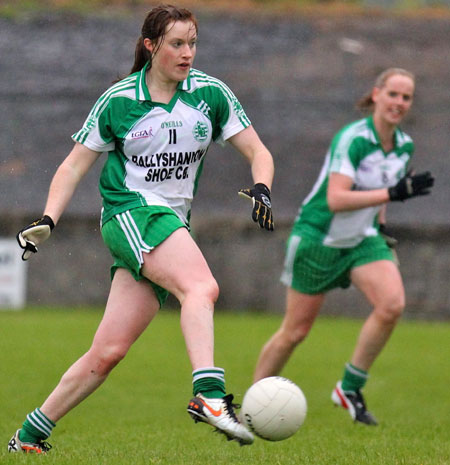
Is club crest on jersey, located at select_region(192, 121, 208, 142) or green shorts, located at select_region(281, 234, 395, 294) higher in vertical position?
club crest on jersey, located at select_region(192, 121, 208, 142)

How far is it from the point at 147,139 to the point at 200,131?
27cm

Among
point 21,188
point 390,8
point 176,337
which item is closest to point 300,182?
point 21,188

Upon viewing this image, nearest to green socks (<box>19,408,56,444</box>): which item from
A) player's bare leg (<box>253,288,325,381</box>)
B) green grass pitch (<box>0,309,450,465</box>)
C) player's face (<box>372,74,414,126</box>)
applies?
green grass pitch (<box>0,309,450,465</box>)

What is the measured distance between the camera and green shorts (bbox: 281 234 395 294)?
25.5ft

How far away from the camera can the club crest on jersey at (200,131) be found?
18.5 ft

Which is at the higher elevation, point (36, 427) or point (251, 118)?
point (36, 427)

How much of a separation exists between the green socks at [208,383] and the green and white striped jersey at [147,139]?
96 centimetres

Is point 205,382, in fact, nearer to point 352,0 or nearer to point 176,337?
point 176,337

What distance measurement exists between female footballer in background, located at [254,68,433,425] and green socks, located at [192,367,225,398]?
275 centimetres

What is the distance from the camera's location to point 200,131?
18.5 ft

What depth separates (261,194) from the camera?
537 cm

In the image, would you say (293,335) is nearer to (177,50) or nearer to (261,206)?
(261,206)

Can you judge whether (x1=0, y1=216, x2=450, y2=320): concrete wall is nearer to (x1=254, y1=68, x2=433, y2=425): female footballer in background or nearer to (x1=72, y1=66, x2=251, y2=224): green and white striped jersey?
(x1=254, y1=68, x2=433, y2=425): female footballer in background

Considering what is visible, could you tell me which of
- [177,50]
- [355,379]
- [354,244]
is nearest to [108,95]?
[177,50]
